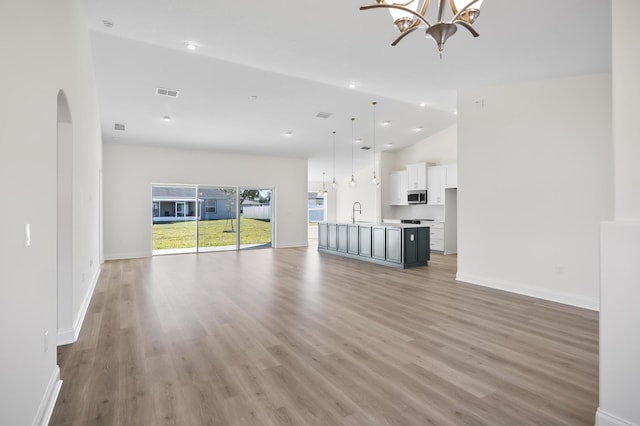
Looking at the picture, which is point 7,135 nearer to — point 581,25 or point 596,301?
point 581,25

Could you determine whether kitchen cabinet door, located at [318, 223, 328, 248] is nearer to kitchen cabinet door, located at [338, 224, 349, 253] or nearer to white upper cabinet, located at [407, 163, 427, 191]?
kitchen cabinet door, located at [338, 224, 349, 253]

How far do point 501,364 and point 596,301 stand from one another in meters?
2.44

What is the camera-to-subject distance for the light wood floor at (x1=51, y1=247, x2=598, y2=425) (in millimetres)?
2072

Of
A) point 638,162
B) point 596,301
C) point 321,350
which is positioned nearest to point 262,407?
point 321,350

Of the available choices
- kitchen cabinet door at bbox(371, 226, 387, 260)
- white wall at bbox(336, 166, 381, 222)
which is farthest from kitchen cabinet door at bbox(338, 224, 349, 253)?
white wall at bbox(336, 166, 381, 222)

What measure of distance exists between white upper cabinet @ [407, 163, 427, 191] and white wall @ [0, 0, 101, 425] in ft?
28.7

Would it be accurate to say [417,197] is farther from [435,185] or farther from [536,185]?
[536,185]

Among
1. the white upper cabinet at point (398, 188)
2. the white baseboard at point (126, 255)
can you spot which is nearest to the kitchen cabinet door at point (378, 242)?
the white upper cabinet at point (398, 188)

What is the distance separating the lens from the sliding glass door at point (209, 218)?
30.0ft

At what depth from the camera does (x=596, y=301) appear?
4.13m

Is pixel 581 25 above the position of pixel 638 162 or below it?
above

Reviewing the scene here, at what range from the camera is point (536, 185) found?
469 centimetres

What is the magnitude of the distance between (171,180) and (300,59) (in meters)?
5.95

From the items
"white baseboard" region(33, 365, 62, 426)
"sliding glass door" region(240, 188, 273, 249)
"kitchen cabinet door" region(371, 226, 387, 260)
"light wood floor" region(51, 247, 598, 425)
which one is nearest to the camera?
"white baseboard" region(33, 365, 62, 426)
